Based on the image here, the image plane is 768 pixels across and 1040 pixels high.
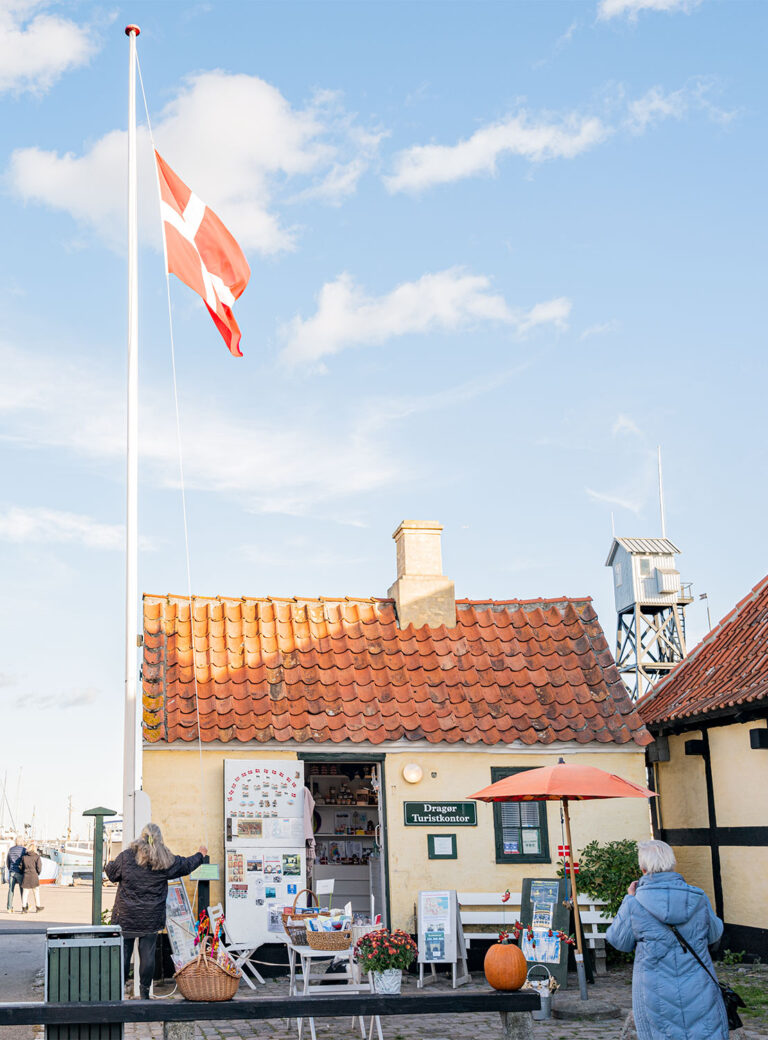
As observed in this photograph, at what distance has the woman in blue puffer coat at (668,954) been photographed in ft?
18.9

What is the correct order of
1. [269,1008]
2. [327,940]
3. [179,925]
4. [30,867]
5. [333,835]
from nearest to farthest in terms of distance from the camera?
[269,1008] → [327,940] → [179,925] → [333,835] → [30,867]

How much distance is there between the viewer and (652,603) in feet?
109

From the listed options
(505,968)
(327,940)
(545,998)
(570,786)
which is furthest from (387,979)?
(570,786)

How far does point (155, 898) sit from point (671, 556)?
26176mm

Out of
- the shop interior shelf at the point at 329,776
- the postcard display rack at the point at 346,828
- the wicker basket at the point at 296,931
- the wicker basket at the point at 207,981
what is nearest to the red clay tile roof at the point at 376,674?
the postcard display rack at the point at 346,828

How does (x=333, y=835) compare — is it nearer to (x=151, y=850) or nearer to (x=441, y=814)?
(x=441, y=814)

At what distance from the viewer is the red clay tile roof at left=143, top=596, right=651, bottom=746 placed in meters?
13.2

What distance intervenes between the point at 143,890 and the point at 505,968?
4.11 m

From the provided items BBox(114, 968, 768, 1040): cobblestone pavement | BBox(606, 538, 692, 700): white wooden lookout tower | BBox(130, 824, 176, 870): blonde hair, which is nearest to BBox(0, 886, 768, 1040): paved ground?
BBox(114, 968, 768, 1040): cobblestone pavement

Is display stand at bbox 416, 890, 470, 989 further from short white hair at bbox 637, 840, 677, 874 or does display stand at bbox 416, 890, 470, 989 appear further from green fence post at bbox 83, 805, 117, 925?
short white hair at bbox 637, 840, 677, 874

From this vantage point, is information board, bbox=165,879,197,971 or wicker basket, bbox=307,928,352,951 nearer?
wicker basket, bbox=307,928,352,951

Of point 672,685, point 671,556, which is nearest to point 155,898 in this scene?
point 672,685

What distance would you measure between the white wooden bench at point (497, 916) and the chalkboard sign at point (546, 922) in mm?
989

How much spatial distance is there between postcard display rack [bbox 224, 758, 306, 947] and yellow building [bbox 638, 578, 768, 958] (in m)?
4.99
